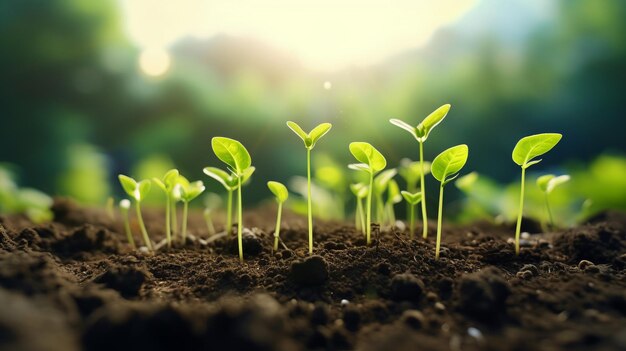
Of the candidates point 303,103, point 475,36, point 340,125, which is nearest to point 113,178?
point 303,103

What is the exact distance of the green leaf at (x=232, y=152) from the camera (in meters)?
1.35

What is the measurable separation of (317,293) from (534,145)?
2.61ft

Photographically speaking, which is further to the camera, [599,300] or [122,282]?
[122,282]

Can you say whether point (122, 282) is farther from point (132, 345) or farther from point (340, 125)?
point (340, 125)

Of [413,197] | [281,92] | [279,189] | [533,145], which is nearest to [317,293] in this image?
[279,189]

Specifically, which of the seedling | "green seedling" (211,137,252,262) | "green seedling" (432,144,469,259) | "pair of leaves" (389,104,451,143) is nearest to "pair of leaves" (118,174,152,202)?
"green seedling" (211,137,252,262)

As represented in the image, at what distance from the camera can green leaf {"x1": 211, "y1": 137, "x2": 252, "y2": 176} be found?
135 cm

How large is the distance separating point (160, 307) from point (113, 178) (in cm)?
373

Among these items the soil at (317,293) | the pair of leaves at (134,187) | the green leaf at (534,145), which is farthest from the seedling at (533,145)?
the pair of leaves at (134,187)

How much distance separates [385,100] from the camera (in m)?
4.00

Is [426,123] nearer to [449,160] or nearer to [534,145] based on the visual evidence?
[449,160]

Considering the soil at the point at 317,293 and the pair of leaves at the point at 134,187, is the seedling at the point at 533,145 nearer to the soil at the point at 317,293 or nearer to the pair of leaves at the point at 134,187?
the soil at the point at 317,293

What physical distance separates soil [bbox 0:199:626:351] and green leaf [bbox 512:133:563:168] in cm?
32

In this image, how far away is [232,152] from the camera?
138 centimetres
